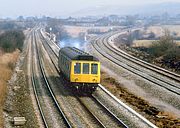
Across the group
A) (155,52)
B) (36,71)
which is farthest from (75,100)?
(155,52)

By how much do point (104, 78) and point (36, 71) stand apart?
7.81 metres

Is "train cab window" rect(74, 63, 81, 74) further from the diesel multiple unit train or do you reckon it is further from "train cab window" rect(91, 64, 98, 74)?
"train cab window" rect(91, 64, 98, 74)

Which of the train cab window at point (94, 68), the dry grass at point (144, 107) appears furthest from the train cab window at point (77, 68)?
the dry grass at point (144, 107)

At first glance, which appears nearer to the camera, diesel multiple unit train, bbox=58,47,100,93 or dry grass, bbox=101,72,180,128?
dry grass, bbox=101,72,180,128

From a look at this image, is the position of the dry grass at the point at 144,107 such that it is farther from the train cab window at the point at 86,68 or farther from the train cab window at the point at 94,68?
the train cab window at the point at 86,68

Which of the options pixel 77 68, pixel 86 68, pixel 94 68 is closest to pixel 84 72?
pixel 86 68

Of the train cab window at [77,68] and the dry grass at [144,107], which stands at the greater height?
the train cab window at [77,68]

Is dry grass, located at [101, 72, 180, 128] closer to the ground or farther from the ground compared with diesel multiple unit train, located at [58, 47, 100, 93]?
closer to the ground

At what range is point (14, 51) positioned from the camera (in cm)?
6353

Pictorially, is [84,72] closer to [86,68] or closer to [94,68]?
[86,68]

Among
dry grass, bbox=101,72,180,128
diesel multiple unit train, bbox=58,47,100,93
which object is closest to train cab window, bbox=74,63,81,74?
diesel multiple unit train, bbox=58,47,100,93

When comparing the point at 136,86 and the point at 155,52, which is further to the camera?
the point at 155,52

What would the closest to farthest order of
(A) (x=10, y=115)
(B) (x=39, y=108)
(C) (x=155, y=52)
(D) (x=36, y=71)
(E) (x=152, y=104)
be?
(A) (x=10, y=115) < (B) (x=39, y=108) < (E) (x=152, y=104) < (D) (x=36, y=71) < (C) (x=155, y=52)

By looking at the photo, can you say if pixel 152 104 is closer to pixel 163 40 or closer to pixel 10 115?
pixel 10 115
